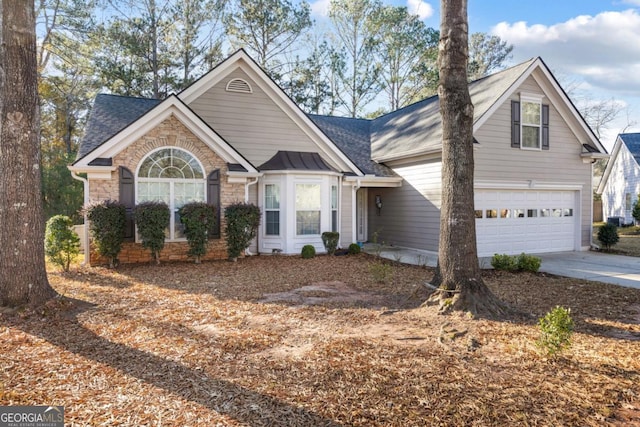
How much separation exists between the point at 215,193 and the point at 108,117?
169 inches

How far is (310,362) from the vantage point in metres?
4.04

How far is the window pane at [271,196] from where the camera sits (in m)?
12.3

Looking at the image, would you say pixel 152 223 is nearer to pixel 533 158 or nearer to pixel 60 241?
pixel 60 241

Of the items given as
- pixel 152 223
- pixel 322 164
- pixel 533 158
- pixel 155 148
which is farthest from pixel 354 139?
pixel 152 223

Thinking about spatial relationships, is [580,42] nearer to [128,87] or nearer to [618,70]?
[618,70]

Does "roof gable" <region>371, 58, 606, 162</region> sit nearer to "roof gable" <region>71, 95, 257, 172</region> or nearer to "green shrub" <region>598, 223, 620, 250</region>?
"green shrub" <region>598, 223, 620, 250</region>

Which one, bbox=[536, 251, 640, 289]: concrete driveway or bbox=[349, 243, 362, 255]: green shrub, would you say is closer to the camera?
bbox=[536, 251, 640, 289]: concrete driveway

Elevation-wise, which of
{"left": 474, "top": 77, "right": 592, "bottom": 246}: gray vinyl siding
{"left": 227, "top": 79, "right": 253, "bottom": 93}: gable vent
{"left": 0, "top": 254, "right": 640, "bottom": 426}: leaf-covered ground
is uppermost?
{"left": 227, "top": 79, "right": 253, "bottom": 93}: gable vent

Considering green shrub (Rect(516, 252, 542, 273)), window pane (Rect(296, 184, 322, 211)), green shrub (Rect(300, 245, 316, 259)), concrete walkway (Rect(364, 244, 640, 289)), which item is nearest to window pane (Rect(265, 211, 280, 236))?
window pane (Rect(296, 184, 322, 211))

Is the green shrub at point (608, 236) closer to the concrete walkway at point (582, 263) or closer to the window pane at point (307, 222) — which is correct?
the concrete walkway at point (582, 263)

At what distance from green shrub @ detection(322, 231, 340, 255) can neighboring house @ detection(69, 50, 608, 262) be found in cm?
28

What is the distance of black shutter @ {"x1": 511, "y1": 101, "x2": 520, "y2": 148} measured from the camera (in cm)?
1308

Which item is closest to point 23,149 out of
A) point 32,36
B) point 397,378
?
point 32,36

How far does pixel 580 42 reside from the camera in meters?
23.1
